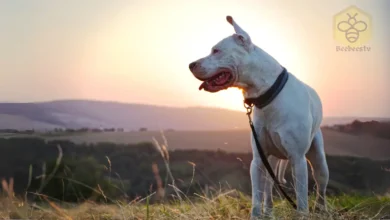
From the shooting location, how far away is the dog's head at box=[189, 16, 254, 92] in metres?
1.68

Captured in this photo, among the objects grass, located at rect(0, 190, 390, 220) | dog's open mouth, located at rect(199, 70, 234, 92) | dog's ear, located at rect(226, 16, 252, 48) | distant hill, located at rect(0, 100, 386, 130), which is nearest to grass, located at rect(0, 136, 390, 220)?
grass, located at rect(0, 190, 390, 220)

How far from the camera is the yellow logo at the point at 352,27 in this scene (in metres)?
2.06

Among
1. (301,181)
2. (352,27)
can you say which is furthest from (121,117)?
(352,27)

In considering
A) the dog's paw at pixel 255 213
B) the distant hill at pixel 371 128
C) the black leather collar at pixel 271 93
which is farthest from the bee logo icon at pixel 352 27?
the dog's paw at pixel 255 213

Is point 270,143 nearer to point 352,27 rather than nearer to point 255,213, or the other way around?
point 255,213

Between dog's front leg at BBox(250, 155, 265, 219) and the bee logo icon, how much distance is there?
711mm

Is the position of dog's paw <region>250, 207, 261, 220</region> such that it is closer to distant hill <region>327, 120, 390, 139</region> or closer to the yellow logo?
distant hill <region>327, 120, 390, 139</region>

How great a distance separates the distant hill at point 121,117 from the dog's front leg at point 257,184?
0.87 ft

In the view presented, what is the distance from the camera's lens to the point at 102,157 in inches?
80.1

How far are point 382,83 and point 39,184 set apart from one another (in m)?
1.52

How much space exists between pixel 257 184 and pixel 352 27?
81 centimetres

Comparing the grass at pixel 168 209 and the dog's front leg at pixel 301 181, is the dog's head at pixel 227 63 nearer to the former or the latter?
the dog's front leg at pixel 301 181

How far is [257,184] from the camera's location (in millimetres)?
1800

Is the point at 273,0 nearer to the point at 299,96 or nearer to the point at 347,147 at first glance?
the point at 299,96
